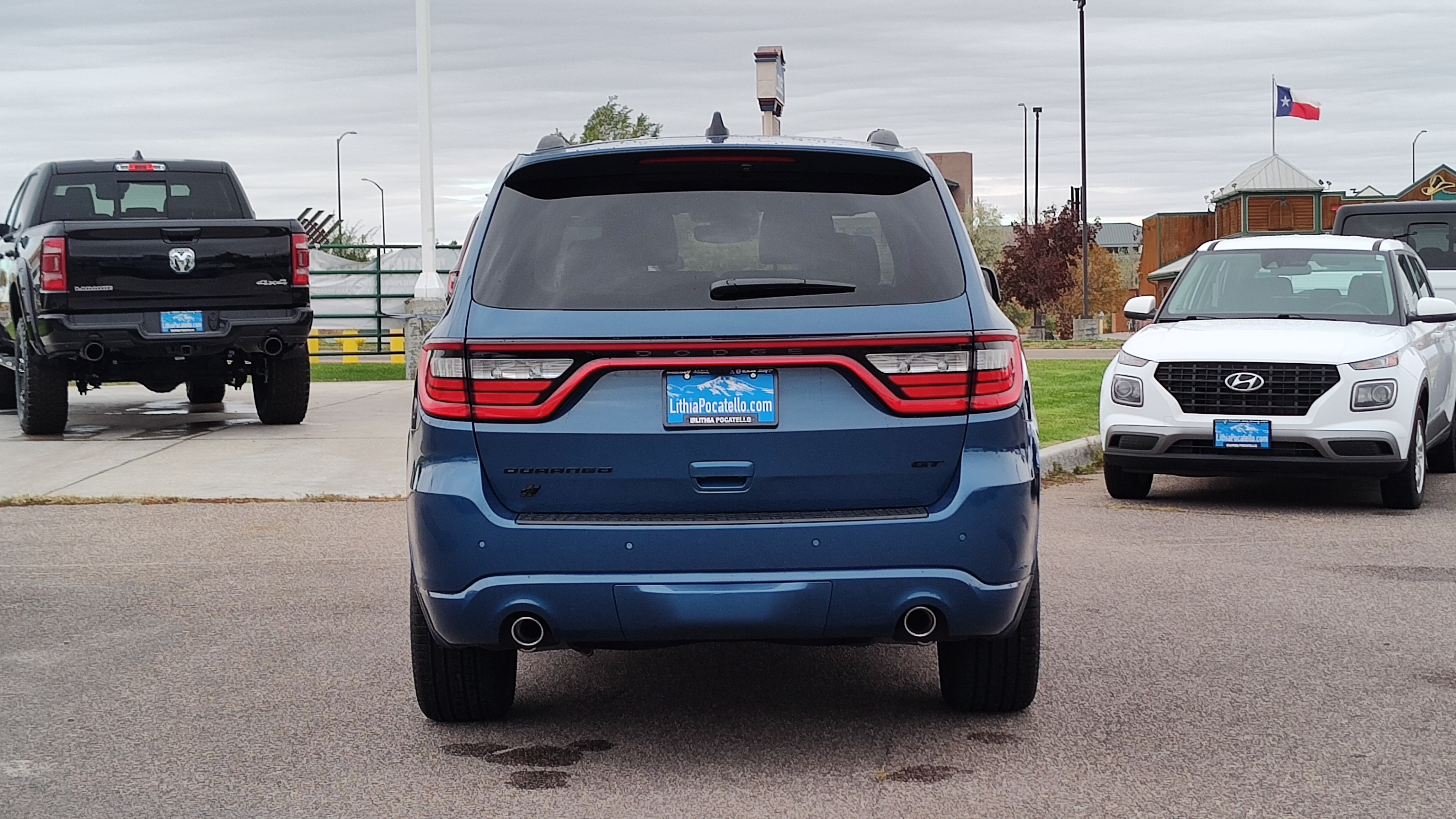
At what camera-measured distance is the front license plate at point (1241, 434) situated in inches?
380

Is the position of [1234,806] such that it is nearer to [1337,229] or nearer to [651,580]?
[651,580]

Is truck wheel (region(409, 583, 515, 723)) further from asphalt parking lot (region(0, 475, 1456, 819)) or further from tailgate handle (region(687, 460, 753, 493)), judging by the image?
tailgate handle (region(687, 460, 753, 493))

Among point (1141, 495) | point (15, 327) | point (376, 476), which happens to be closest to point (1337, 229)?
point (1141, 495)

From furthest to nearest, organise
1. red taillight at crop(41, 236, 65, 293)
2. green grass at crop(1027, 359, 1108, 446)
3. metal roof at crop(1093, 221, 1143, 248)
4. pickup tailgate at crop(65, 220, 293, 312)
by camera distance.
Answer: metal roof at crop(1093, 221, 1143, 248)
green grass at crop(1027, 359, 1108, 446)
pickup tailgate at crop(65, 220, 293, 312)
red taillight at crop(41, 236, 65, 293)

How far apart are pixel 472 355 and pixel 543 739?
127 centimetres

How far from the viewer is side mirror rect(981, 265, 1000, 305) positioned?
4832 millimetres

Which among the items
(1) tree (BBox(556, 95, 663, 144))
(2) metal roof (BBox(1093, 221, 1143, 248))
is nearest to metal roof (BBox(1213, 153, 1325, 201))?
(1) tree (BBox(556, 95, 663, 144))

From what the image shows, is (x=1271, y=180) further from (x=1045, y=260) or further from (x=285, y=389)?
(x=285, y=389)

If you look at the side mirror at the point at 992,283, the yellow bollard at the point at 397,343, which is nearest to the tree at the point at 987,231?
the yellow bollard at the point at 397,343

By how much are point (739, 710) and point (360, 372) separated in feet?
65.6

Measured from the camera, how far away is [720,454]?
14.1 ft

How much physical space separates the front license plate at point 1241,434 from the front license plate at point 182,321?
25.8 ft

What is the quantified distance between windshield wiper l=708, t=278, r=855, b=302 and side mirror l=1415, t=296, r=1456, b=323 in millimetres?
7307

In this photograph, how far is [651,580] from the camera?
4273 mm
